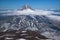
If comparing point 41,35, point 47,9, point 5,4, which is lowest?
point 41,35

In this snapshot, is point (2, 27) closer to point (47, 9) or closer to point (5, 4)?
point (5, 4)

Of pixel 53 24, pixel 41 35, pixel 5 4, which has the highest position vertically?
pixel 5 4

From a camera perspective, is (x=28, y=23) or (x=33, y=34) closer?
(x=33, y=34)

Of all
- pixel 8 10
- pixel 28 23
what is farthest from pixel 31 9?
pixel 8 10

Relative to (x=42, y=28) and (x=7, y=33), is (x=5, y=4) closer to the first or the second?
(x=7, y=33)

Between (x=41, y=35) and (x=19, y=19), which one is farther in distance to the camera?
(x=19, y=19)

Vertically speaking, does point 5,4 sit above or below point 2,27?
above

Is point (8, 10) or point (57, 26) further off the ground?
point (8, 10)

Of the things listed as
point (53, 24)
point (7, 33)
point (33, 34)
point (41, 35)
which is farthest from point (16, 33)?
point (53, 24)
